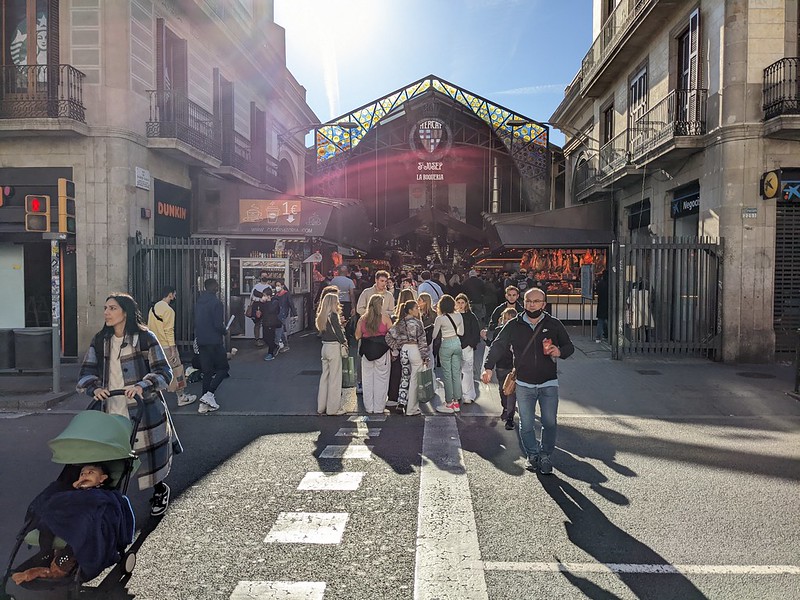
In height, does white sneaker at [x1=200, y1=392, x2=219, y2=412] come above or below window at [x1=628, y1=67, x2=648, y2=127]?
below

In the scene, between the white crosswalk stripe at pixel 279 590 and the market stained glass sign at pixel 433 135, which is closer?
the white crosswalk stripe at pixel 279 590

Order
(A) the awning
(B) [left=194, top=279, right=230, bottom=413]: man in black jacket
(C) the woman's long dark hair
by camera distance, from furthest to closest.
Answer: (A) the awning, (B) [left=194, top=279, right=230, bottom=413]: man in black jacket, (C) the woman's long dark hair

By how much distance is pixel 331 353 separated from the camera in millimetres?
8633

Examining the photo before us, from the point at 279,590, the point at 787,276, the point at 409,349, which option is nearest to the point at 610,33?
the point at 787,276

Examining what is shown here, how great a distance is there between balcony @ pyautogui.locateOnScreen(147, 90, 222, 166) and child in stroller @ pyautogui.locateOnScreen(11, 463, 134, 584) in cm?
1245

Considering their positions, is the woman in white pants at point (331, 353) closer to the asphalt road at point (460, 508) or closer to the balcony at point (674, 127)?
the asphalt road at point (460, 508)

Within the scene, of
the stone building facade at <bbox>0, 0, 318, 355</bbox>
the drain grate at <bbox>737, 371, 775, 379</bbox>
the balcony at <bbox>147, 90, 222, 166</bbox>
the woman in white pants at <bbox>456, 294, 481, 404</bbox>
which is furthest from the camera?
the balcony at <bbox>147, 90, 222, 166</bbox>

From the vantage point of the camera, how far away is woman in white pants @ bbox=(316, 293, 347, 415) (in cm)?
856

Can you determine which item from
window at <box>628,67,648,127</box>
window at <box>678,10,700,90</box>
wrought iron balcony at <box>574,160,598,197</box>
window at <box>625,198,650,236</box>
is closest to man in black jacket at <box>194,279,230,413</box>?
window at <box>678,10,700,90</box>

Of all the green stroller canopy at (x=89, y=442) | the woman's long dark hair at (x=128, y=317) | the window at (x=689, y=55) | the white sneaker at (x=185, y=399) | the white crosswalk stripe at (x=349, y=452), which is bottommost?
the white crosswalk stripe at (x=349, y=452)

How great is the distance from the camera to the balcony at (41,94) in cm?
1291

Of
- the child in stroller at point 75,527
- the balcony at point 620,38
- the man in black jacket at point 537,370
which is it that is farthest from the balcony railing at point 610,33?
the child in stroller at point 75,527

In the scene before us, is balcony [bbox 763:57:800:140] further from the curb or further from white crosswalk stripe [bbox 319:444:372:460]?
the curb

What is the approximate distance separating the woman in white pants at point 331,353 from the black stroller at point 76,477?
15.5 ft
